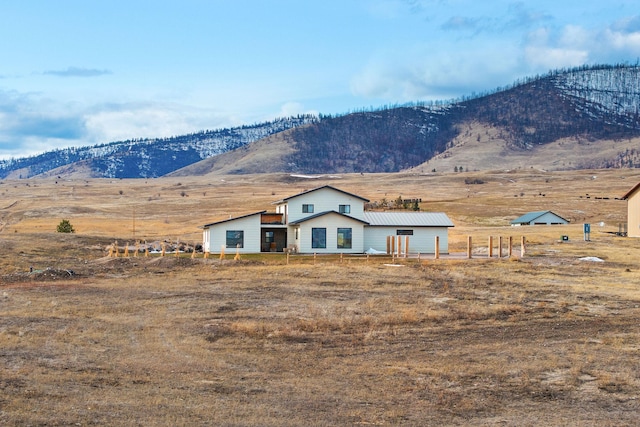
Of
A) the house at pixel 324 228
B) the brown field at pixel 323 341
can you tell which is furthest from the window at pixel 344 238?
the brown field at pixel 323 341

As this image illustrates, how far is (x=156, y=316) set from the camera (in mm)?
28781

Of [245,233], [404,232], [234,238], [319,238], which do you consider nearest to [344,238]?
[319,238]

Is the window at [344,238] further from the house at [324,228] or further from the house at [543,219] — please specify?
the house at [543,219]

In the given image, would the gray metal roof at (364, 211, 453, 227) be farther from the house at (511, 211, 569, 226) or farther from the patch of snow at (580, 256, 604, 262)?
the house at (511, 211, 569, 226)

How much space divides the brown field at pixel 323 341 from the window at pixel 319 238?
19.9 feet

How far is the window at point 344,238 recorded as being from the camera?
5862cm

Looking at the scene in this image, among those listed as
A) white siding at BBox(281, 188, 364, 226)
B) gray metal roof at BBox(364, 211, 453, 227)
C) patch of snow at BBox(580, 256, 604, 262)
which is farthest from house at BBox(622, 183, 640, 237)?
white siding at BBox(281, 188, 364, 226)

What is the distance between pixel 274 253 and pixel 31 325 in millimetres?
33841

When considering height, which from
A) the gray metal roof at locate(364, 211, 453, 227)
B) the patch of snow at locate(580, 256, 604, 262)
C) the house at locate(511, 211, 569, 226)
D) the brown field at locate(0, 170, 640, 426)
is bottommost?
the brown field at locate(0, 170, 640, 426)

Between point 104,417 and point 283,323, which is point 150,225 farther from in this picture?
point 104,417

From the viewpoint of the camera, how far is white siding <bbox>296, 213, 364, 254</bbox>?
58500 mm

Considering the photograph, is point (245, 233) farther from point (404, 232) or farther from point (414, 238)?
point (414, 238)

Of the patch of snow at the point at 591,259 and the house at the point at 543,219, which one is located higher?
the house at the point at 543,219

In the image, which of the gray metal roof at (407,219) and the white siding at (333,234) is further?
the gray metal roof at (407,219)
